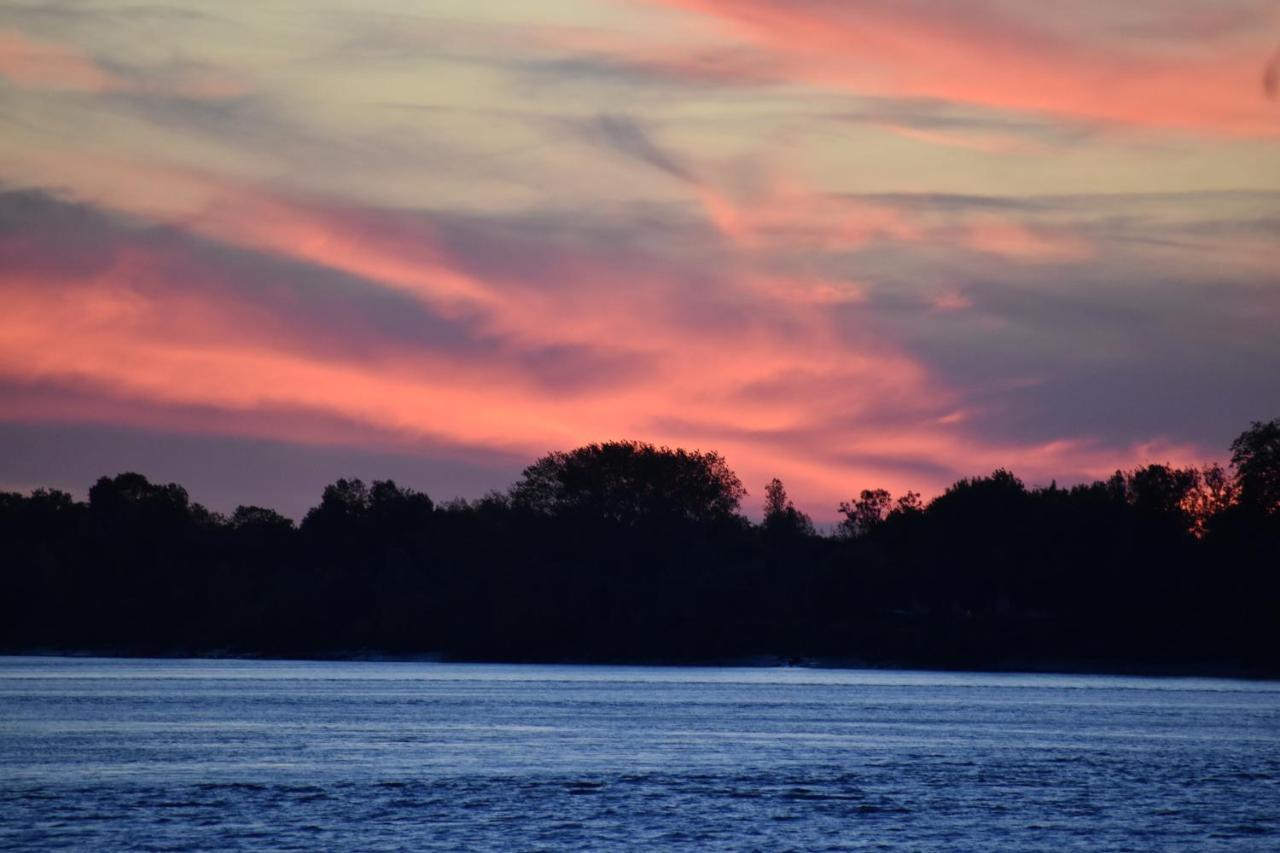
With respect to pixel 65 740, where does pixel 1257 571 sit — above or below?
above

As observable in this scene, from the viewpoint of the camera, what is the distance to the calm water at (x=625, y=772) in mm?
52125

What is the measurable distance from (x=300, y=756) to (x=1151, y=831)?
3792cm

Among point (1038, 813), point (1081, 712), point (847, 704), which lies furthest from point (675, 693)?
point (1038, 813)

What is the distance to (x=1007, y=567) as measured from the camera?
19700 cm

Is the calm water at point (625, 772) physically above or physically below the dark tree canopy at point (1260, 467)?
below

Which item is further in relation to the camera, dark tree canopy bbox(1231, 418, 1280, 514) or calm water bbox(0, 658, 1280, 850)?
dark tree canopy bbox(1231, 418, 1280, 514)

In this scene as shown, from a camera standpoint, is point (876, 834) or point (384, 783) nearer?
point (876, 834)

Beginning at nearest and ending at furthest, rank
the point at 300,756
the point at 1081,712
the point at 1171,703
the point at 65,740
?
1. the point at 300,756
2. the point at 65,740
3. the point at 1081,712
4. the point at 1171,703

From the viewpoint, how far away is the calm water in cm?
5212

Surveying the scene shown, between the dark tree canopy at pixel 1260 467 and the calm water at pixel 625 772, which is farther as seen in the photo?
the dark tree canopy at pixel 1260 467

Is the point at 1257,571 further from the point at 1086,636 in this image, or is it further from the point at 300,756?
the point at 300,756

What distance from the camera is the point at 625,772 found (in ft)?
228

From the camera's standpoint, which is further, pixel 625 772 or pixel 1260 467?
pixel 1260 467

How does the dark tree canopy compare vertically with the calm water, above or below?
above
